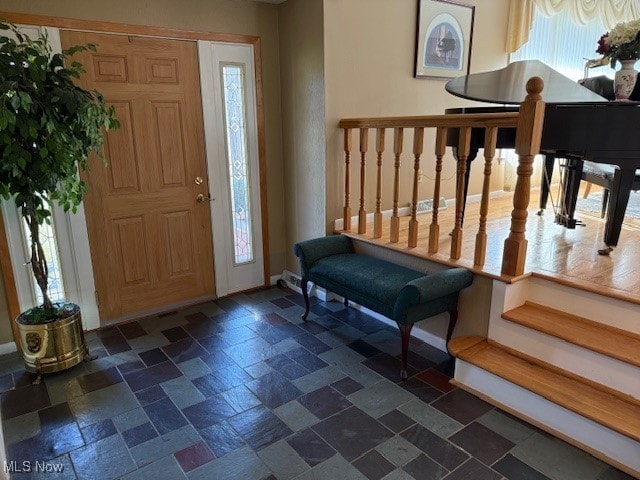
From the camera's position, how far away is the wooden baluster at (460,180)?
2.67 m

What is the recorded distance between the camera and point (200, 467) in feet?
6.43

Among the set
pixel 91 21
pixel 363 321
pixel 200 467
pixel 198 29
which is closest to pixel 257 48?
pixel 198 29

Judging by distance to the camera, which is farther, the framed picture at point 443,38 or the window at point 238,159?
the framed picture at point 443,38

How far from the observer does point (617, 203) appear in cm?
279

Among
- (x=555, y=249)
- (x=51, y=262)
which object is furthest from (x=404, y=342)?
(x=51, y=262)

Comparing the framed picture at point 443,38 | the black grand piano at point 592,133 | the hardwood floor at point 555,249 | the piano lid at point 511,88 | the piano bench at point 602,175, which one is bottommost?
the hardwood floor at point 555,249

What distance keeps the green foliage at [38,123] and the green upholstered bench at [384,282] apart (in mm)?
1596

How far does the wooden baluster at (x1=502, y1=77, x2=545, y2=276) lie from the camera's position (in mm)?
2285

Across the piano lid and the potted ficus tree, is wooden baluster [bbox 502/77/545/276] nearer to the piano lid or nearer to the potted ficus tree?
the piano lid

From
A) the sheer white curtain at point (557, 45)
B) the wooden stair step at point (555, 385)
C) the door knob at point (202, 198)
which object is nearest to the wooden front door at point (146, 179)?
the door knob at point (202, 198)

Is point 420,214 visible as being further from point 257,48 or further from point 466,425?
point 466,425

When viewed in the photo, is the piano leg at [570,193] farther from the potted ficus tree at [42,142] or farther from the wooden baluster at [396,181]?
the potted ficus tree at [42,142]

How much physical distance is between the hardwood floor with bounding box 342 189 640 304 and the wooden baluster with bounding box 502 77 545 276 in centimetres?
11

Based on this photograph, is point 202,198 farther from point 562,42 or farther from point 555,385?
point 562,42
